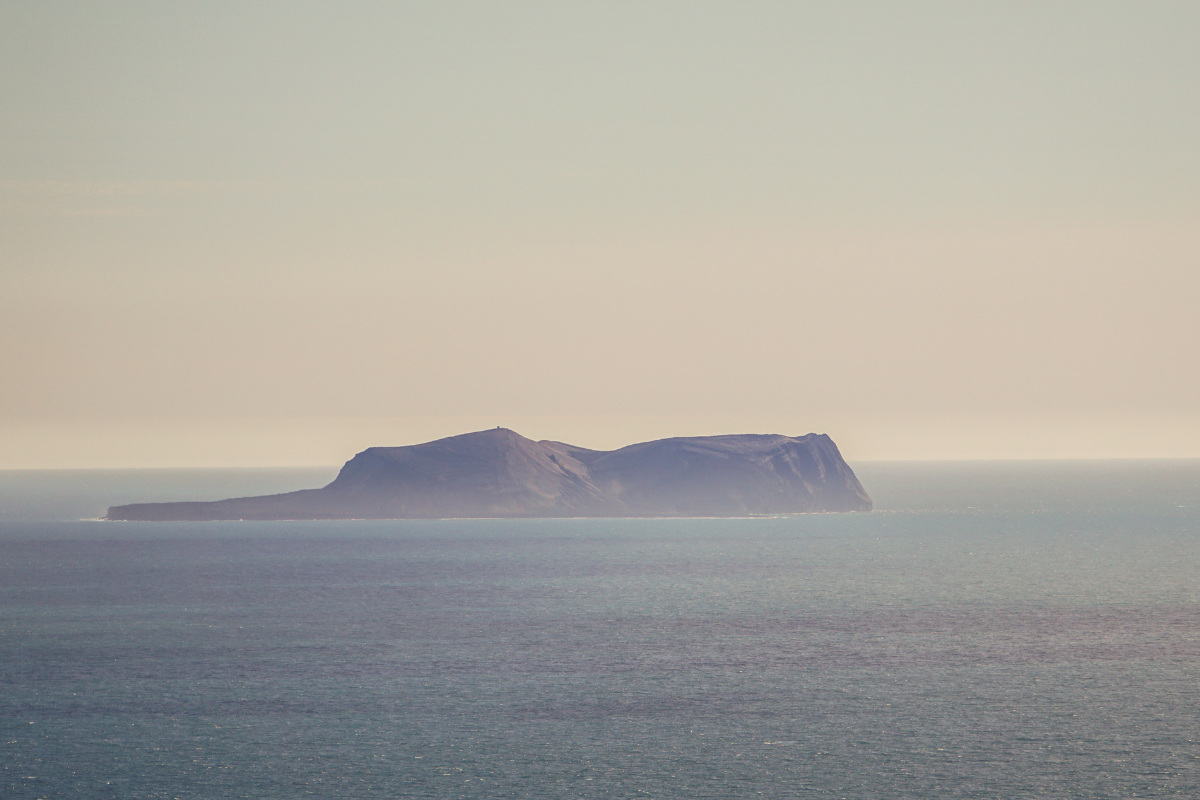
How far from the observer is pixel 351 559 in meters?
139

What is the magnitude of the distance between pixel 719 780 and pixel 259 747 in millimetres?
20000

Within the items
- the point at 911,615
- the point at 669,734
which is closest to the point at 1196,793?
the point at 669,734

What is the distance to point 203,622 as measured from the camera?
86.6 m

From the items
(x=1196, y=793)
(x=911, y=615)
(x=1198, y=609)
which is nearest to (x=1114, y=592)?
(x=1198, y=609)

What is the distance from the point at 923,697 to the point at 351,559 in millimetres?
93177

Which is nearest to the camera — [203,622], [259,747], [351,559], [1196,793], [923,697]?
[1196,793]

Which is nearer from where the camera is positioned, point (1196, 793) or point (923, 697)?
point (1196, 793)

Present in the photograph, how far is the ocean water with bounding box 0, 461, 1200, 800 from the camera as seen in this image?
45.5 metres

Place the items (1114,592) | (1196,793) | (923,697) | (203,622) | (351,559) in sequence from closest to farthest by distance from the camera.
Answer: (1196,793)
(923,697)
(203,622)
(1114,592)
(351,559)

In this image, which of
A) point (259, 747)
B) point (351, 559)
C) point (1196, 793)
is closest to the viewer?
point (1196, 793)

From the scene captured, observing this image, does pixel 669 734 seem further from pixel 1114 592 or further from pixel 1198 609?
pixel 1114 592

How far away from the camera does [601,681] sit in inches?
2494

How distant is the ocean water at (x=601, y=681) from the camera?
149 ft

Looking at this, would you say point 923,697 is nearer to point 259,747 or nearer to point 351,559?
point 259,747
